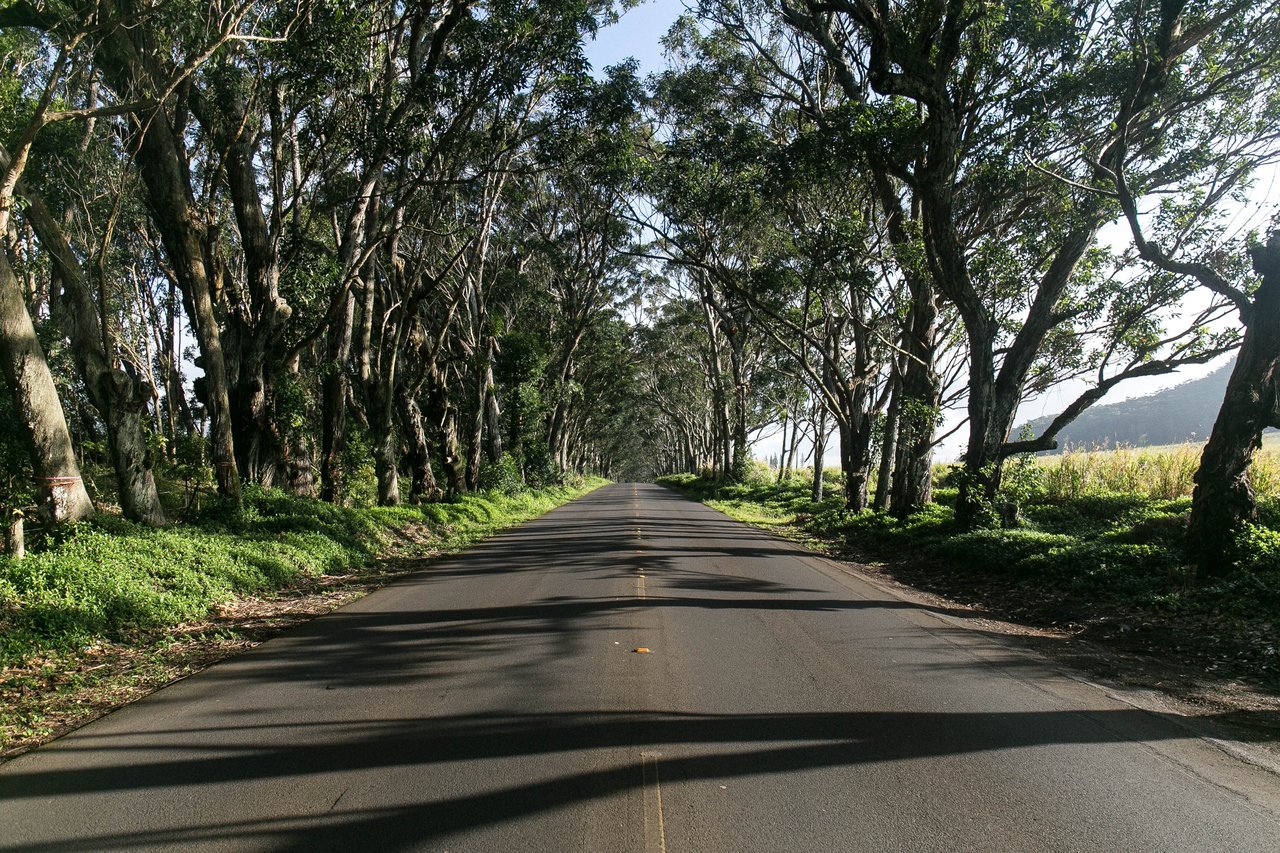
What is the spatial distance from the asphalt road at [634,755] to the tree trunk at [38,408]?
3.59 metres

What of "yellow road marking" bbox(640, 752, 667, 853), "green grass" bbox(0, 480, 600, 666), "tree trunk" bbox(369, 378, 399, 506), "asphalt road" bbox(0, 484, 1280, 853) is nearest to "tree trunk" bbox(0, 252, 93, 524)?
"green grass" bbox(0, 480, 600, 666)

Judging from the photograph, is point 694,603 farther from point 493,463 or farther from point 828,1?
point 493,463

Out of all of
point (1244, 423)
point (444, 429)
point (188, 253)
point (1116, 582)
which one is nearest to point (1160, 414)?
point (444, 429)

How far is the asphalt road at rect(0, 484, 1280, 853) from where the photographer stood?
3.54 metres

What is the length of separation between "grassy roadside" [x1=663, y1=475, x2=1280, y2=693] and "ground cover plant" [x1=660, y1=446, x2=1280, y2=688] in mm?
17

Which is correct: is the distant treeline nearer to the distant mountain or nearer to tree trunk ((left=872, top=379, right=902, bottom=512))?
the distant mountain

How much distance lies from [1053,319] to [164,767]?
15.3 m

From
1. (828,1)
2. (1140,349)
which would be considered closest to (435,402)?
(828,1)

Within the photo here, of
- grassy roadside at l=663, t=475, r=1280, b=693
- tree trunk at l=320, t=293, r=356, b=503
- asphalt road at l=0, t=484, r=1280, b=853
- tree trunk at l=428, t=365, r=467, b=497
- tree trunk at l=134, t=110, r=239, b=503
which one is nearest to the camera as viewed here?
asphalt road at l=0, t=484, r=1280, b=853

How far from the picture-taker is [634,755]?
438 cm

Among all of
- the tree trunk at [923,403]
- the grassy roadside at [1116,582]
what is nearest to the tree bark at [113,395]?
the grassy roadside at [1116,582]

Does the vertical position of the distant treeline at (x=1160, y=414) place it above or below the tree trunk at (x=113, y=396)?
above

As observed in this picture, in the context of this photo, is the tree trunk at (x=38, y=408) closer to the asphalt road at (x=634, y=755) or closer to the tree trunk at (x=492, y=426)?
the asphalt road at (x=634, y=755)

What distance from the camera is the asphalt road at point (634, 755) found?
3.54 meters
